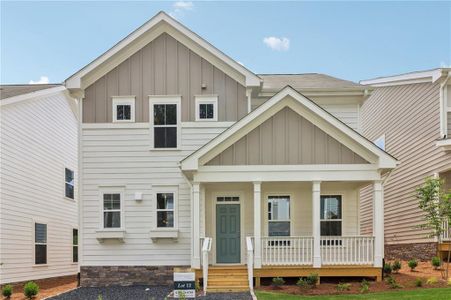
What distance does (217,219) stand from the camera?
16453 mm

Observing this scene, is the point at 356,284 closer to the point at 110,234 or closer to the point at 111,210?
the point at 110,234

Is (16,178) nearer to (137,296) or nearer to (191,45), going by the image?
(137,296)

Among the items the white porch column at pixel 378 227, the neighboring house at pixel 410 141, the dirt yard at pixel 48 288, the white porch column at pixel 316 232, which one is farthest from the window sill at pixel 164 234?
the neighboring house at pixel 410 141

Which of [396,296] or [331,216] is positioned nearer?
[396,296]

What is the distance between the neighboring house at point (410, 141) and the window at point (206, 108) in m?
7.75

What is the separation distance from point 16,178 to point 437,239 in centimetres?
1447

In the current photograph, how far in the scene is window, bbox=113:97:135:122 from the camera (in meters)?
16.6

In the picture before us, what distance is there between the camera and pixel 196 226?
47.8 ft

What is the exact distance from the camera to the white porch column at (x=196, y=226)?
14578 millimetres

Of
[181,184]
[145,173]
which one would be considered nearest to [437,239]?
[181,184]

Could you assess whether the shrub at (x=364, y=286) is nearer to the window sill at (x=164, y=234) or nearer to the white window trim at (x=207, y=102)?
the window sill at (x=164, y=234)

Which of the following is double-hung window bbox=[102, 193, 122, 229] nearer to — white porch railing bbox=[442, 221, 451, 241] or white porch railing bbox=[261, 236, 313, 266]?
white porch railing bbox=[261, 236, 313, 266]

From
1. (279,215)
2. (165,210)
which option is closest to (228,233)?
(279,215)

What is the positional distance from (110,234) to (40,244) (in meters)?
3.84
